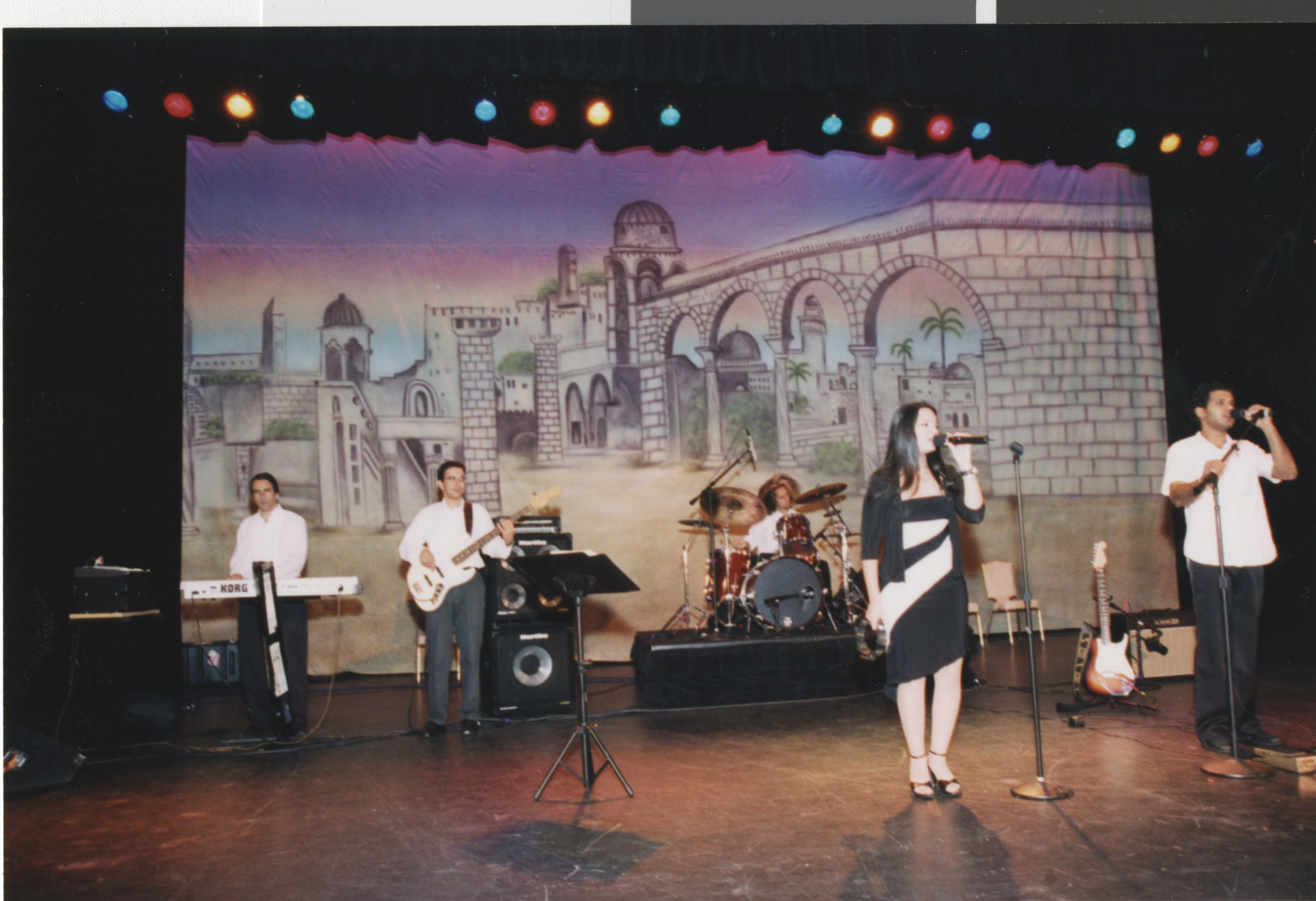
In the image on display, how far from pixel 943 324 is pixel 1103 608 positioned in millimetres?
4321

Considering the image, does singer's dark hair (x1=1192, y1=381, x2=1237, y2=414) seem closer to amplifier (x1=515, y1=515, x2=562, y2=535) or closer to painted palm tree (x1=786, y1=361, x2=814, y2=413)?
amplifier (x1=515, y1=515, x2=562, y2=535)

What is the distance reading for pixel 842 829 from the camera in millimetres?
3955

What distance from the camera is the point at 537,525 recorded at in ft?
23.7

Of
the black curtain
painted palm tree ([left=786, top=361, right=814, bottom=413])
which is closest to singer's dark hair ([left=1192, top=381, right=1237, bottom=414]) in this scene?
the black curtain

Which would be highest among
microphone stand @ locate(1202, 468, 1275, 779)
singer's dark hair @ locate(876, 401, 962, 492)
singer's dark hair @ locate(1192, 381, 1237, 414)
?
singer's dark hair @ locate(1192, 381, 1237, 414)

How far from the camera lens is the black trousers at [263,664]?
6016mm

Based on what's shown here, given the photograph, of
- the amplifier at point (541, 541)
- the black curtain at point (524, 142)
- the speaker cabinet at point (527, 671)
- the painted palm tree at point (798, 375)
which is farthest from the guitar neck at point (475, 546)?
the painted palm tree at point (798, 375)

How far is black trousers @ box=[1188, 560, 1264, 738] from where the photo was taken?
15.6 ft

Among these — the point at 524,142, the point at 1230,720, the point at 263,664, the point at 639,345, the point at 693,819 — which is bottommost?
the point at 693,819

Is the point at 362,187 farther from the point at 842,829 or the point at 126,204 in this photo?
the point at 842,829

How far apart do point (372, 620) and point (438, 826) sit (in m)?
4.90

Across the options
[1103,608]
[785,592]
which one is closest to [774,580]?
[785,592]

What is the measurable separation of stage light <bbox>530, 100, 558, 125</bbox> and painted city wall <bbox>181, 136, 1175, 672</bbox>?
1.23 m

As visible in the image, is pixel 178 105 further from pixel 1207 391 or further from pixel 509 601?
pixel 1207 391
